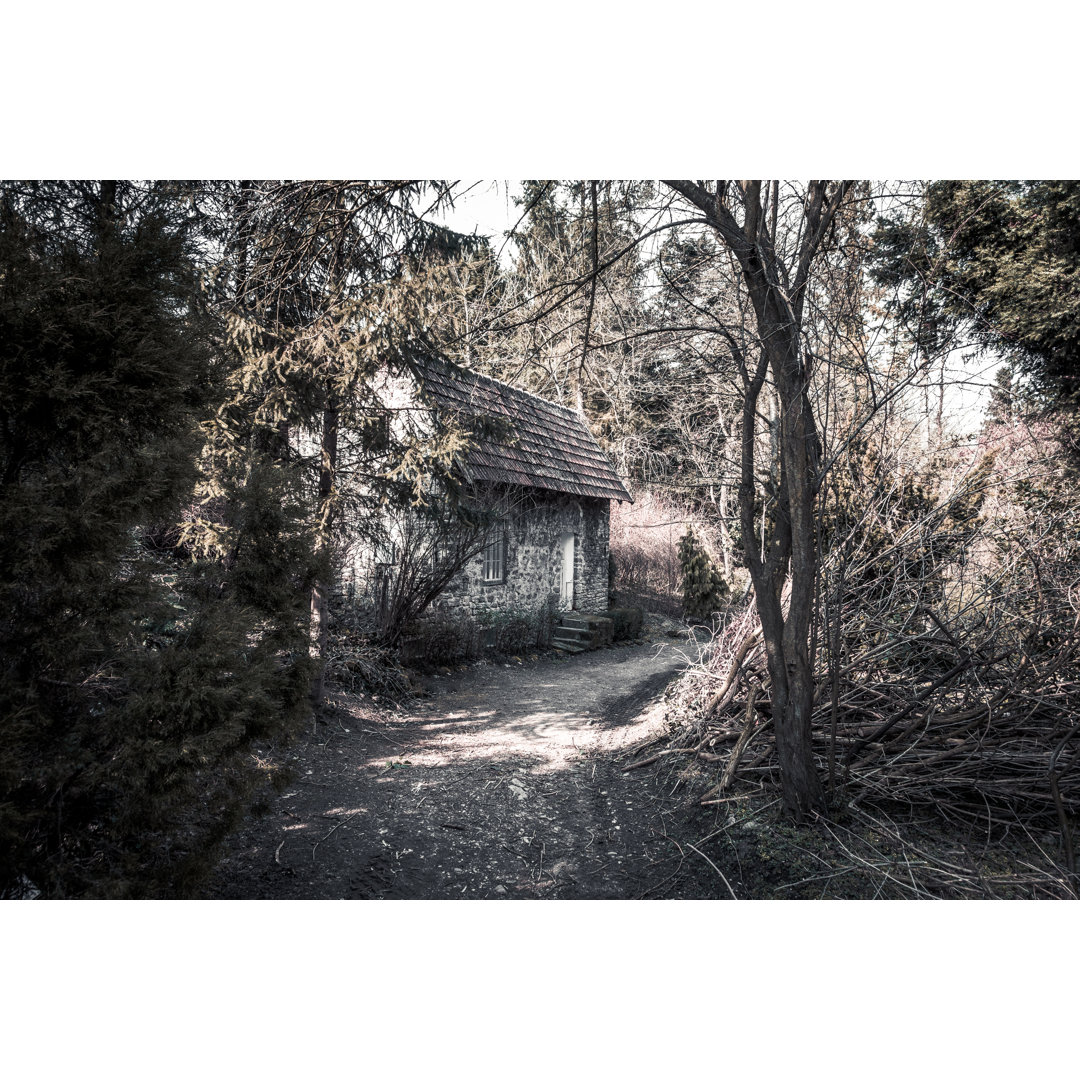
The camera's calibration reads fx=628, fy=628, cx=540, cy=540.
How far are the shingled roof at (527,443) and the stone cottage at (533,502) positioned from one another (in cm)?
2

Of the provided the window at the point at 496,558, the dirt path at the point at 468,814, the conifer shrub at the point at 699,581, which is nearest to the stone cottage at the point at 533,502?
the window at the point at 496,558

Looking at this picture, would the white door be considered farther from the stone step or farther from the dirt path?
the dirt path

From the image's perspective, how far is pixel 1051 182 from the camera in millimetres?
4234

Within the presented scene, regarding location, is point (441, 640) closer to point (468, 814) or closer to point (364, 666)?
point (364, 666)

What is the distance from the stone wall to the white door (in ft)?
0.34

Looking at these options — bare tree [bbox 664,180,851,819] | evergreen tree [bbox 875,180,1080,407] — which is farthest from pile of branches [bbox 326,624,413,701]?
evergreen tree [bbox 875,180,1080,407]

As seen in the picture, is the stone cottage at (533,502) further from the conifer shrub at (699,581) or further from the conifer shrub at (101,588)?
the conifer shrub at (101,588)

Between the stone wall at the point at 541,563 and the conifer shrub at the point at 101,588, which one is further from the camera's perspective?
the stone wall at the point at 541,563

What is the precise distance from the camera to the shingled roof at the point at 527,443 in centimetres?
720

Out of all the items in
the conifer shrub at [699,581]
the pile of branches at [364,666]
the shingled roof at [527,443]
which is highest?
the shingled roof at [527,443]

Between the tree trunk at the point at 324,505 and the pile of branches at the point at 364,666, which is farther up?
the tree trunk at the point at 324,505

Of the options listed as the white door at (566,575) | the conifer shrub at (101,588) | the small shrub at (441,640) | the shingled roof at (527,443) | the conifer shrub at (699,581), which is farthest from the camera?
the conifer shrub at (699,581)

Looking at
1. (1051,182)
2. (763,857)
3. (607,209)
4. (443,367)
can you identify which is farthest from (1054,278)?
(443,367)

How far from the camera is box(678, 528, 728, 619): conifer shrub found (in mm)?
13062
